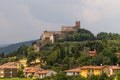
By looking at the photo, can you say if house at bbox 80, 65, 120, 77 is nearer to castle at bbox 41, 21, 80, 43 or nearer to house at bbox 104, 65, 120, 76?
Result: house at bbox 104, 65, 120, 76

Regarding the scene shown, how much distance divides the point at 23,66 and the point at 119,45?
68.3 ft

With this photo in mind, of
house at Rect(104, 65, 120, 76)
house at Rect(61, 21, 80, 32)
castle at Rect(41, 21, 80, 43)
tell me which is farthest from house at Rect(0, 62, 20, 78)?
house at Rect(61, 21, 80, 32)

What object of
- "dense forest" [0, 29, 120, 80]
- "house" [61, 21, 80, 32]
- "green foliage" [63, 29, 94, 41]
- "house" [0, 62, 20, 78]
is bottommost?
"house" [0, 62, 20, 78]

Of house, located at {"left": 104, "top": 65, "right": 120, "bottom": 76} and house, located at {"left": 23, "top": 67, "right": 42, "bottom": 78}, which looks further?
house, located at {"left": 23, "top": 67, "right": 42, "bottom": 78}

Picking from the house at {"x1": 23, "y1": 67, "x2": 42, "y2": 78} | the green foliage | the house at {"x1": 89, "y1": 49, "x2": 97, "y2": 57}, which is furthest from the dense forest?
the green foliage

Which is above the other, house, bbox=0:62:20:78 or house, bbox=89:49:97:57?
house, bbox=89:49:97:57

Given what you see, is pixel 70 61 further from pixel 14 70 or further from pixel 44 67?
pixel 14 70

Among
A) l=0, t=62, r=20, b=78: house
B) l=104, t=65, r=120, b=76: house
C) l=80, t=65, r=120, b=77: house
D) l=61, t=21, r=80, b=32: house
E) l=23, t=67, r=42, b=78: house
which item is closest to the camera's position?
l=104, t=65, r=120, b=76: house

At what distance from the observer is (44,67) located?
273 ft

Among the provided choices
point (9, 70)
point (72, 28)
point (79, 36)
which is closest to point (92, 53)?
point (9, 70)

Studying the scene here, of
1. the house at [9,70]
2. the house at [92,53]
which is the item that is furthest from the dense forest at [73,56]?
the house at [9,70]

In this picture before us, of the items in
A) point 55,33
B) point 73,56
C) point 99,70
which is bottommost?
point 99,70

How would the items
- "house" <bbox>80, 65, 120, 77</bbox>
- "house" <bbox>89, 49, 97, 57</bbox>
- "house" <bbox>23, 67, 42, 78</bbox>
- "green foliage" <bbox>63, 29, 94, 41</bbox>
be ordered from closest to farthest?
"house" <bbox>80, 65, 120, 77</bbox>
"house" <bbox>23, 67, 42, 78</bbox>
"house" <bbox>89, 49, 97, 57</bbox>
"green foliage" <bbox>63, 29, 94, 41</bbox>

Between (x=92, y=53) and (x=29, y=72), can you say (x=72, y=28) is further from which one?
(x=29, y=72)
